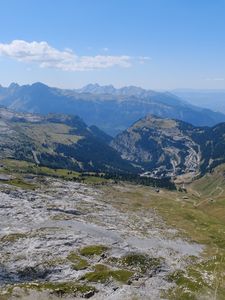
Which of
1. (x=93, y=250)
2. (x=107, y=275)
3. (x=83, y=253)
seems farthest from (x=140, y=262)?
(x=83, y=253)

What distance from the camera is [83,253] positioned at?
122 m

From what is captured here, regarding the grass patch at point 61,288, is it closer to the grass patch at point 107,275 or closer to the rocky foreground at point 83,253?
the rocky foreground at point 83,253

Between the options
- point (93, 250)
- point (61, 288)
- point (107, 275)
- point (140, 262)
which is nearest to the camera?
point (61, 288)

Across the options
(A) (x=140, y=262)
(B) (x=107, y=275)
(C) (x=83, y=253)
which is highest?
(B) (x=107, y=275)

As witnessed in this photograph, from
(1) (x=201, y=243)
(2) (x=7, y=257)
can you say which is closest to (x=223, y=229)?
(1) (x=201, y=243)

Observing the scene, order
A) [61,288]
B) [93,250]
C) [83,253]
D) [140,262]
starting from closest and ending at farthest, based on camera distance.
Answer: [61,288] → [140,262] → [83,253] → [93,250]

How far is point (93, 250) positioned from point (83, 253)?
10.7ft

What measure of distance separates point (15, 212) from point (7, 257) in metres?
48.4

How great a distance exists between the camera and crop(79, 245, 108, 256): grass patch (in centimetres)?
12231

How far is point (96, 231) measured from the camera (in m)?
150

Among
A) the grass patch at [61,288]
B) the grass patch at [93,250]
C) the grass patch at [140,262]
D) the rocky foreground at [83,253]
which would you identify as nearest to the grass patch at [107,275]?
the rocky foreground at [83,253]

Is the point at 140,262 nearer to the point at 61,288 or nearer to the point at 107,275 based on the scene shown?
the point at 107,275

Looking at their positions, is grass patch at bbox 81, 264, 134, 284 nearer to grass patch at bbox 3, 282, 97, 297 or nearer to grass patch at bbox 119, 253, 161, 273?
grass patch at bbox 3, 282, 97, 297

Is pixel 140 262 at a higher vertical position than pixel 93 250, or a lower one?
higher
